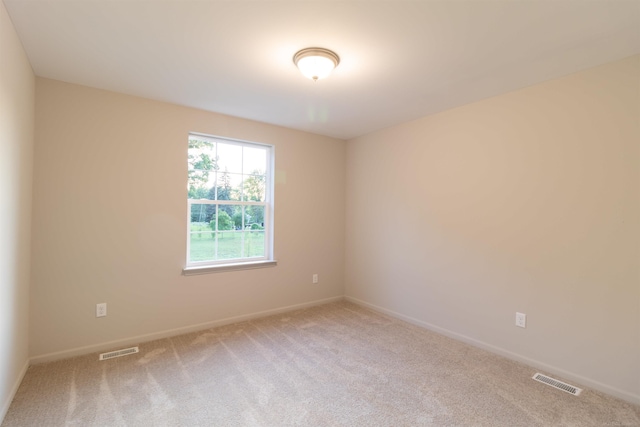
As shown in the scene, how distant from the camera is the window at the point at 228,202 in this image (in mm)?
3273

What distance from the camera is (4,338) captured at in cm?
180

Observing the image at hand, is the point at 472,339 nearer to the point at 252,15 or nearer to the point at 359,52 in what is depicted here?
the point at 359,52

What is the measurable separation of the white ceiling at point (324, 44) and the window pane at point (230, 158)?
705mm

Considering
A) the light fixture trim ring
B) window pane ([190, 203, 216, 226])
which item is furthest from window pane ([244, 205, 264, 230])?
the light fixture trim ring

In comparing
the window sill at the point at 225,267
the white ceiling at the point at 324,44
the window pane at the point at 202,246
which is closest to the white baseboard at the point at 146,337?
the window sill at the point at 225,267

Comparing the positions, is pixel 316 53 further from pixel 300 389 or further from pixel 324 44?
pixel 300 389

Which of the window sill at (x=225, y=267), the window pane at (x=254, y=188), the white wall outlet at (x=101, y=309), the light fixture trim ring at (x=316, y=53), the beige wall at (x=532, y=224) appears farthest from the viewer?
the window pane at (x=254, y=188)

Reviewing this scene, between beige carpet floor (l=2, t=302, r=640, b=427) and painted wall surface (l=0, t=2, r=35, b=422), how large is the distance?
261 millimetres

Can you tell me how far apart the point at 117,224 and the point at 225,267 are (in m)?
1.10

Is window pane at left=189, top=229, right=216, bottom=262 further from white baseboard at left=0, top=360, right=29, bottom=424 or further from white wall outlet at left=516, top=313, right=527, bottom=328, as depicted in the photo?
white wall outlet at left=516, top=313, right=527, bottom=328

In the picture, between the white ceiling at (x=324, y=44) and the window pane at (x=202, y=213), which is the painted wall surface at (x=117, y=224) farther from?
the white ceiling at (x=324, y=44)

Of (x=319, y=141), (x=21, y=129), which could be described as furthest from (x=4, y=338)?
(x=319, y=141)

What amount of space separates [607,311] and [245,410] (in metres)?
2.55

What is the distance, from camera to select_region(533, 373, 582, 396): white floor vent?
2146mm
